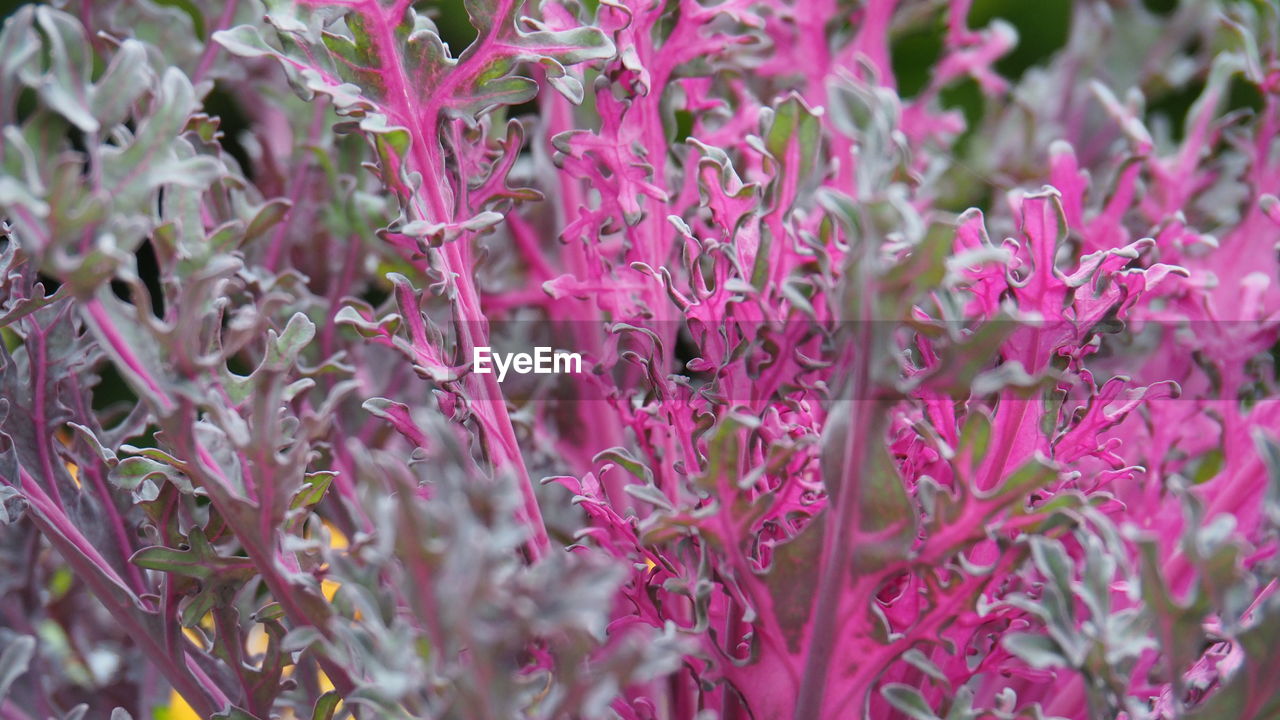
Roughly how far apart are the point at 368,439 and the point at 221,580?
0.17m

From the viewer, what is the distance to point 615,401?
397 mm

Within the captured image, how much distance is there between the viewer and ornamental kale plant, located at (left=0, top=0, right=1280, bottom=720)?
25cm

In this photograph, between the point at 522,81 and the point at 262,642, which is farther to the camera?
the point at 262,642

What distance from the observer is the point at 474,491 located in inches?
9.1

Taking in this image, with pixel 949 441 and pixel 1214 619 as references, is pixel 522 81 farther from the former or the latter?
pixel 1214 619

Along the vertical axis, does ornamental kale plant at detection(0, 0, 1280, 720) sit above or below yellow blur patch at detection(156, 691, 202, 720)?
above

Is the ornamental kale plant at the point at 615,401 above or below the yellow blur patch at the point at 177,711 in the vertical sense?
above

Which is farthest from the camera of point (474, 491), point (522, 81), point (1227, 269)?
point (1227, 269)

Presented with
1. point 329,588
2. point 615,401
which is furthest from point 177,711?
point 615,401

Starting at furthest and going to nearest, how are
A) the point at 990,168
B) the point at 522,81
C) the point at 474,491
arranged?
the point at 990,168, the point at 522,81, the point at 474,491

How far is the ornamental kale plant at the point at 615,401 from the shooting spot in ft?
0.83

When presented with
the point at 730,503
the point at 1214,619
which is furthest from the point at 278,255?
the point at 1214,619

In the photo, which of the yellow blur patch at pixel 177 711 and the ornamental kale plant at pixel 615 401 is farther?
the yellow blur patch at pixel 177 711

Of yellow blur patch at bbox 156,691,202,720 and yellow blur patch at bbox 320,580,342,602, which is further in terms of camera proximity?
yellow blur patch at bbox 156,691,202,720
